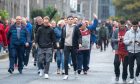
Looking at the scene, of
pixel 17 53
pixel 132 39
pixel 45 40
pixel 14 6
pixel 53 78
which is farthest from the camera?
pixel 14 6

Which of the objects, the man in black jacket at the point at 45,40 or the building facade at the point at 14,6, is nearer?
the man in black jacket at the point at 45,40

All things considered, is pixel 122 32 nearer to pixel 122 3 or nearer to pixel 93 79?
pixel 93 79

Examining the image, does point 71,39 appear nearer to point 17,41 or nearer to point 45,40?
point 45,40

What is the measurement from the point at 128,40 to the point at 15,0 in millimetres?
46499

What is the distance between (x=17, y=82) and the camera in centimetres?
1936

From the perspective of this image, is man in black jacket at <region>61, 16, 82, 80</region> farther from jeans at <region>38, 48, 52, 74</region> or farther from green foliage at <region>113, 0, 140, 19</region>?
green foliage at <region>113, 0, 140, 19</region>

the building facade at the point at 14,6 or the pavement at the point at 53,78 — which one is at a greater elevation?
the building facade at the point at 14,6

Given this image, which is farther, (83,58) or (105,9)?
(105,9)

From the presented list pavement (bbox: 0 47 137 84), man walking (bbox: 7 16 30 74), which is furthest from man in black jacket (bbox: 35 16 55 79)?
man walking (bbox: 7 16 30 74)

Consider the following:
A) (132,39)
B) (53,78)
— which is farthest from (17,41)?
(132,39)

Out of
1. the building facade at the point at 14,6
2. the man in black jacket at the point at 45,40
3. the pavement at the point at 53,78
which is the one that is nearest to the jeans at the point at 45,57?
the man in black jacket at the point at 45,40

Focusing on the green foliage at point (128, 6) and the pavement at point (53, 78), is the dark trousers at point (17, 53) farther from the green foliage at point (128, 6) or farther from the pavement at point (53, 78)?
the green foliage at point (128, 6)

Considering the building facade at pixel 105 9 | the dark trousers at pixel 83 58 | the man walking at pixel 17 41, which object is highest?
the man walking at pixel 17 41

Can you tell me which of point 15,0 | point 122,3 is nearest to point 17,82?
point 15,0
